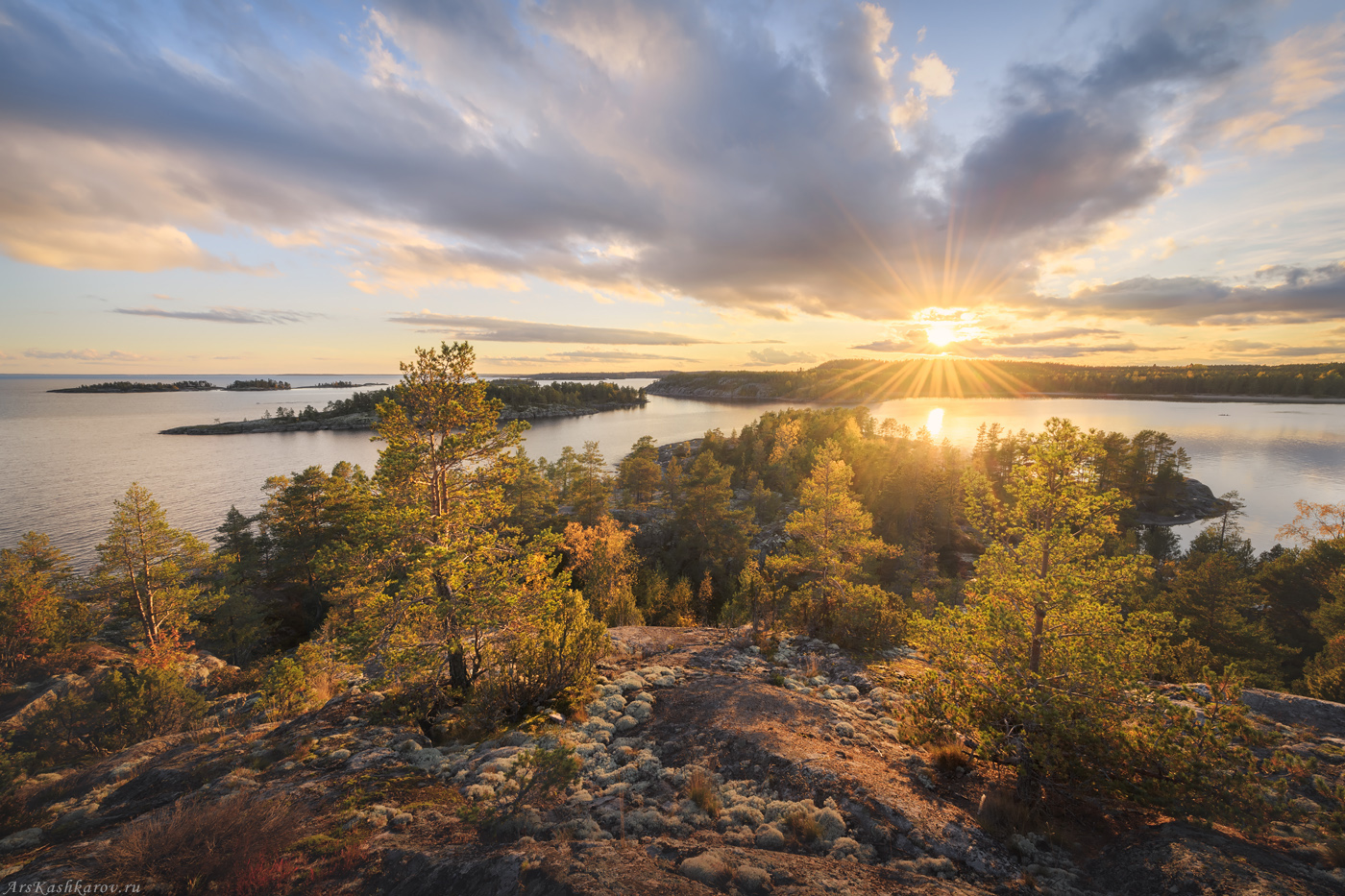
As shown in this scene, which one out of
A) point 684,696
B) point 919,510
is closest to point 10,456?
point 684,696

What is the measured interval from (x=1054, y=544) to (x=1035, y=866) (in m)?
6.01

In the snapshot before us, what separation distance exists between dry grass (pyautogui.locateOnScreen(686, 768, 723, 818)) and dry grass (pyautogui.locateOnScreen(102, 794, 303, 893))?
5.44 metres

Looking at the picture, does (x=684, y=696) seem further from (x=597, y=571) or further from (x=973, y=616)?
(x=597, y=571)

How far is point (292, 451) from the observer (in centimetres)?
10431

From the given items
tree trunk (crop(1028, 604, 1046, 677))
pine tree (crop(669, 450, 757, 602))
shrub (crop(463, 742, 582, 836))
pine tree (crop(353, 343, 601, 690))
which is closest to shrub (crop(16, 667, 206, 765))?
pine tree (crop(353, 343, 601, 690))

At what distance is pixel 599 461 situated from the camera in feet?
184

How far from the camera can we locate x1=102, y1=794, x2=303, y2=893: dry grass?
5457mm

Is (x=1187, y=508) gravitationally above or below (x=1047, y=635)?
below

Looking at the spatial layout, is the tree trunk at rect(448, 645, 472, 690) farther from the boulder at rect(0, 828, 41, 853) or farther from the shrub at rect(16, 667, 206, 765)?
the shrub at rect(16, 667, 206, 765)

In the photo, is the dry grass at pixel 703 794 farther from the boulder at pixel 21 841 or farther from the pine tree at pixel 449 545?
the boulder at pixel 21 841

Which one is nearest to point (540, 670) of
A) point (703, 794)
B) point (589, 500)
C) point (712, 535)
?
point (703, 794)

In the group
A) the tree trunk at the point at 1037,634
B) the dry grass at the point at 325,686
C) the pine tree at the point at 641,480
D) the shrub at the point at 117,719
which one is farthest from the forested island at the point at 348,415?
the tree trunk at the point at 1037,634

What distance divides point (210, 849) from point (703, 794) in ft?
21.1

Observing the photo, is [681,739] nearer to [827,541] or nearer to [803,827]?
[803,827]
